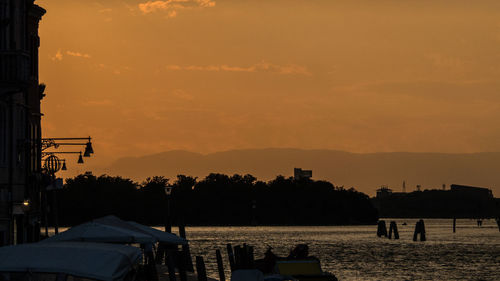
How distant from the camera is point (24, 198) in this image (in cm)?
4644

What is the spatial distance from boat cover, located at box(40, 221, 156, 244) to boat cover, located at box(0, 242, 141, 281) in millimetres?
12309

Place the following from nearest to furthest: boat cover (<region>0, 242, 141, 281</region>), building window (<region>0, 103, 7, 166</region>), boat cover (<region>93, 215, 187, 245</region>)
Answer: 1. boat cover (<region>0, 242, 141, 281</region>)
2. boat cover (<region>93, 215, 187, 245</region>)
3. building window (<region>0, 103, 7, 166</region>)

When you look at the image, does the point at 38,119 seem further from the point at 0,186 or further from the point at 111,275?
the point at 111,275

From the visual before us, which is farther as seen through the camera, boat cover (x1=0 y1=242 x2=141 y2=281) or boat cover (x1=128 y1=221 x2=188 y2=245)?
boat cover (x1=128 y1=221 x2=188 y2=245)

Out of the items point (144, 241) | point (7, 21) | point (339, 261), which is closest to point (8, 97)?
point (7, 21)

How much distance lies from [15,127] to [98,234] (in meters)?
11.6

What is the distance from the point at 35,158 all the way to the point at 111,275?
33.2 m

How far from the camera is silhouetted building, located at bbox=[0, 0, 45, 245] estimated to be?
38.8 meters

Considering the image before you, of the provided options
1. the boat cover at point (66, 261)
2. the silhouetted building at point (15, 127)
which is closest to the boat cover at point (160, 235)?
the silhouetted building at point (15, 127)

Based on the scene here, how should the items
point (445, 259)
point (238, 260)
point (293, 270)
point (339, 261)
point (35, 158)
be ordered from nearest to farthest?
point (293, 270) → point (35, 158) → point (238, 260) → point (339, 261) → point (445, 259)

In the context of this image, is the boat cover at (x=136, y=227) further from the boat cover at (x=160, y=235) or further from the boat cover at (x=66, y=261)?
the boat cover at (x=66, y=261)

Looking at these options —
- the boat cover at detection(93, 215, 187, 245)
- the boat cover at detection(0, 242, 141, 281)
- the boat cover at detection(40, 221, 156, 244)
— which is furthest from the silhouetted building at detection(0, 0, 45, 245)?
the boat cover at detection(0, 242, 141, 281)

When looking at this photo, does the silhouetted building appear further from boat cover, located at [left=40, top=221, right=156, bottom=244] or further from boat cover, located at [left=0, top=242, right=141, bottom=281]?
boat cover, located at [left=0, top=242, right=141, bottom=281]

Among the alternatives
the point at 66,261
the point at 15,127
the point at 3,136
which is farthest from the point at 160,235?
the point at 66,261
